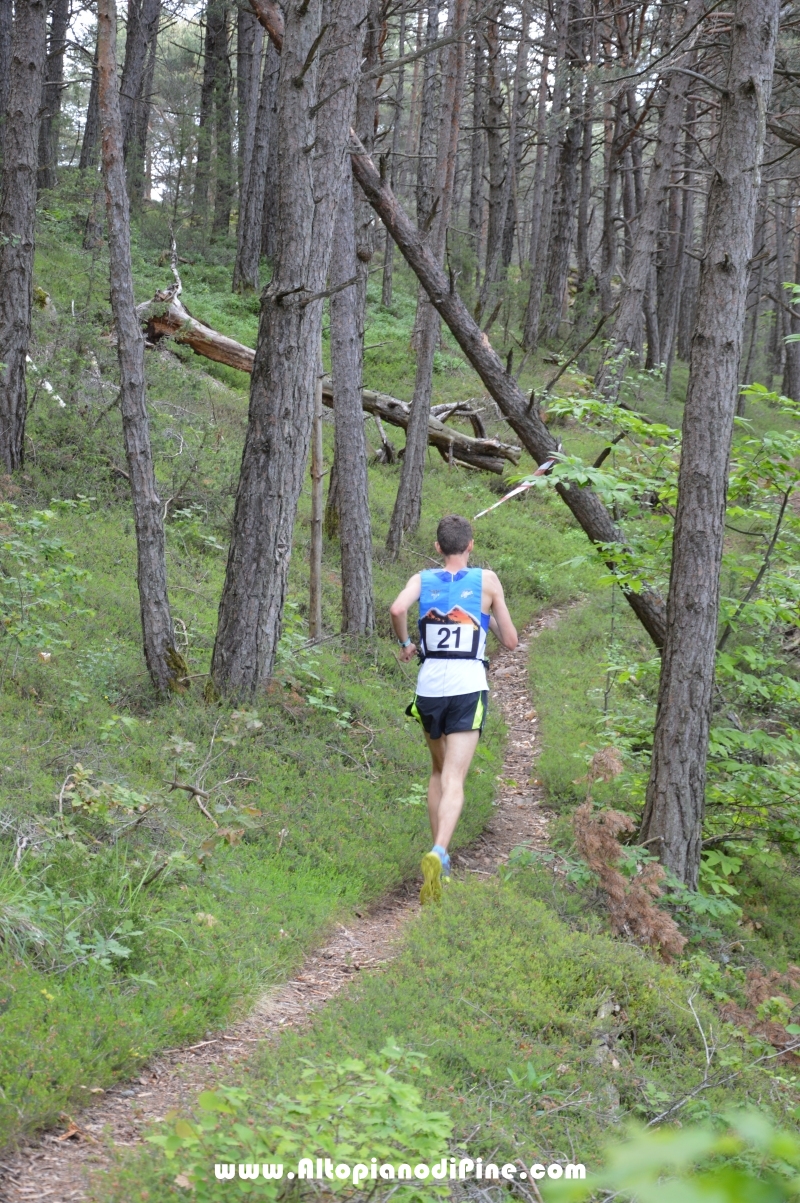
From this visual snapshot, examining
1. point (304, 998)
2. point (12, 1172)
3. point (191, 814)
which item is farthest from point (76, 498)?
point (12, 1172)

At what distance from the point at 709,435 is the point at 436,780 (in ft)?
9.70

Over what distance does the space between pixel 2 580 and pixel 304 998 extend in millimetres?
4641

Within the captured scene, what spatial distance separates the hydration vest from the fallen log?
11274 mm

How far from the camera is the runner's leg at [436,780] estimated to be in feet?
20.2

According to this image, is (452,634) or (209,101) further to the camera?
(209,101)

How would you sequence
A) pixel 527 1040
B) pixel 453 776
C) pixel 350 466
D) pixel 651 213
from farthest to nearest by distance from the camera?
pixel 651 213 → pixel 350 466 → pixel 453 776 → pixel 527 1040

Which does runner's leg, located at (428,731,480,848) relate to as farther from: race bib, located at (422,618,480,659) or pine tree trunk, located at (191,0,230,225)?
pine tree trunk, located at (191,0,230,225)

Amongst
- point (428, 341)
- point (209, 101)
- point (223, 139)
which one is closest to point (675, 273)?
point (223, 139)

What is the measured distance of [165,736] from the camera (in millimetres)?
6969

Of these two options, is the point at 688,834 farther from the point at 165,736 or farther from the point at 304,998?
the point at 165,736

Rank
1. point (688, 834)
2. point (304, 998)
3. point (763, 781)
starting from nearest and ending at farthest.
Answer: point (304, 998), point (688, 834), point (763, 781)

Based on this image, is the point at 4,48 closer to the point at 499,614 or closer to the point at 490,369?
the point at 490,369

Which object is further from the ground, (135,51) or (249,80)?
(249,80)

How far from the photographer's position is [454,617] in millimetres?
6070
